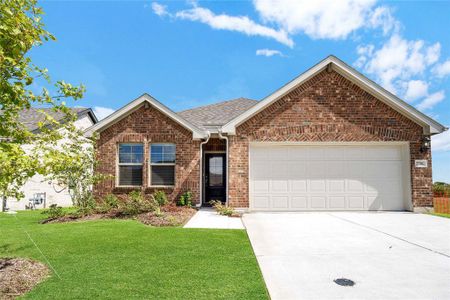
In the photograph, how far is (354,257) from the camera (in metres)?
5.42

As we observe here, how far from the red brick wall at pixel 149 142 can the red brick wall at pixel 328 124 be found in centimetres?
180

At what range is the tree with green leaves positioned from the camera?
3.34 meters

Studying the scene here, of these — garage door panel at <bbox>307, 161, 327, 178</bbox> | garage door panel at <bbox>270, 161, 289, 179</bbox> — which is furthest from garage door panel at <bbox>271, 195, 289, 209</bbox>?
garage door panel at <bbox>307, 161, 327, 178</bbox>

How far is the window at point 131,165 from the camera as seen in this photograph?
40.5ft

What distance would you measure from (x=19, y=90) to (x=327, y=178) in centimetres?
1037

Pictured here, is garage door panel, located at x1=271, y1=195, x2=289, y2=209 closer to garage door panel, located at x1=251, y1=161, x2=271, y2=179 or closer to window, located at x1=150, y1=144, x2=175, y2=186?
garage door panel, located at x1=251, y1=161, x2=271, y2=179

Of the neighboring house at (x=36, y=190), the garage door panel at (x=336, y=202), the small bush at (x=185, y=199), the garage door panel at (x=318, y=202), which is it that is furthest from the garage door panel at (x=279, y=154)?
the neighboring house at (x=36, y=190)

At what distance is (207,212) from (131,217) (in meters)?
2.73

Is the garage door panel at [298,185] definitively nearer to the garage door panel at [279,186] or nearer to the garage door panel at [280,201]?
the garage door panel at [279,186]

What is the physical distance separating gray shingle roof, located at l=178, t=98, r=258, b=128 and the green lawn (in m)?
6.75

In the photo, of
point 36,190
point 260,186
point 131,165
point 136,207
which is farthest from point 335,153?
point 36,190

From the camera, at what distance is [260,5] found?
1016 centimetres

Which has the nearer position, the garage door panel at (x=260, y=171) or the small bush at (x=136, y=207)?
the small bush at (x=136, y=207)

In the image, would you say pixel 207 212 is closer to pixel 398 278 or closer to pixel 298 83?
pixel 298 83
